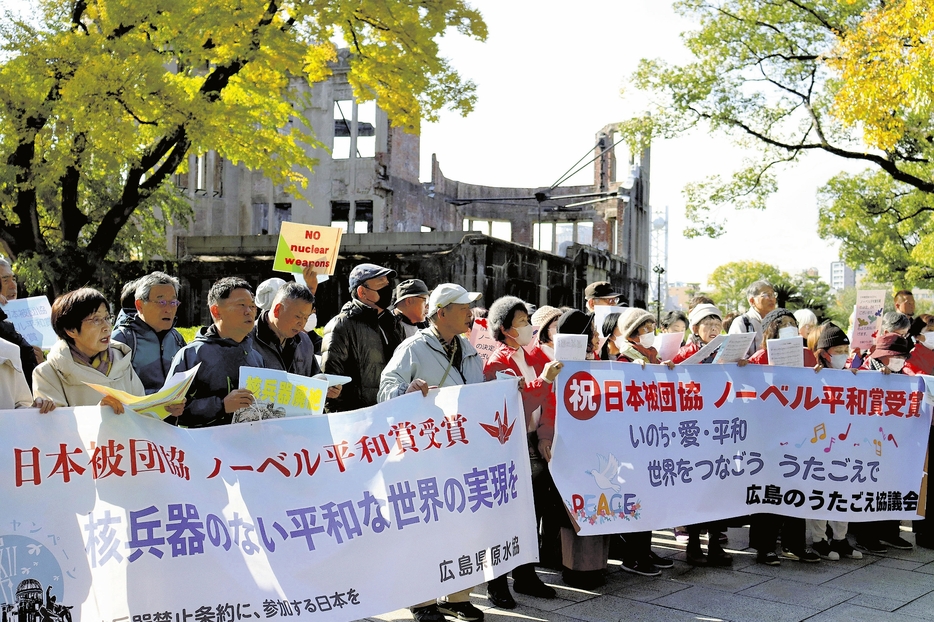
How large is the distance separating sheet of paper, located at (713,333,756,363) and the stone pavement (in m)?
1.34

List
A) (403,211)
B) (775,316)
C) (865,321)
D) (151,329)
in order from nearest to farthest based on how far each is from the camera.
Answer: (151,329) → (865,321) → (775,316) → (403,211)

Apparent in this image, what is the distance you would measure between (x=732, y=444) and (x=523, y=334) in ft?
5.15

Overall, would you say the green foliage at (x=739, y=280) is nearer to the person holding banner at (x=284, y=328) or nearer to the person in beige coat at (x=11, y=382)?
the person holding banner at (x=284, y=328)

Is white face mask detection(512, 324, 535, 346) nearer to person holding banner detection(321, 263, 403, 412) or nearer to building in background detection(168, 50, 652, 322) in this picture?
person holding banner detection(321, 263, 403, 412)

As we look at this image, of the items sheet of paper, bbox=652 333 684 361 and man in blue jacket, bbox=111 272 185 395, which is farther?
sheet of paper, bbox=652 333 684 361

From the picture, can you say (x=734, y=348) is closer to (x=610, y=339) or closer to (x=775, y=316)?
(x=610, y=339)

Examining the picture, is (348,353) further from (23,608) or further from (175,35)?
(175,35)

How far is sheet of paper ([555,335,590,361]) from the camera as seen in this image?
465 centimetres

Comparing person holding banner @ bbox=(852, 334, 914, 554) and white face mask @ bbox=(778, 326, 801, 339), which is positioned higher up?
white face mask @ bbox=(778, 326, 801, 339)

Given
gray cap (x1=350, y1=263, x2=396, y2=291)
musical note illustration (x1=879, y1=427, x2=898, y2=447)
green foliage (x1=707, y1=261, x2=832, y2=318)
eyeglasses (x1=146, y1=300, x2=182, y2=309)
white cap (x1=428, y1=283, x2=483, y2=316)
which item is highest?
green foliage (x1=707, y1=261, x2=832, y2=318)

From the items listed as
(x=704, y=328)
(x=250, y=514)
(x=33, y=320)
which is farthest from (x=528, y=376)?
(x=33, y=320)

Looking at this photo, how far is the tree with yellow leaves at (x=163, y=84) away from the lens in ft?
39.6

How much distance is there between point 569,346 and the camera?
4.67m

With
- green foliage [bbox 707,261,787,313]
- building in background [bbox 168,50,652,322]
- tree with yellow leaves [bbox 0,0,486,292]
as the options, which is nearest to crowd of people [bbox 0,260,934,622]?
tree with yellow leaves [bbox 0,0,486,292]
